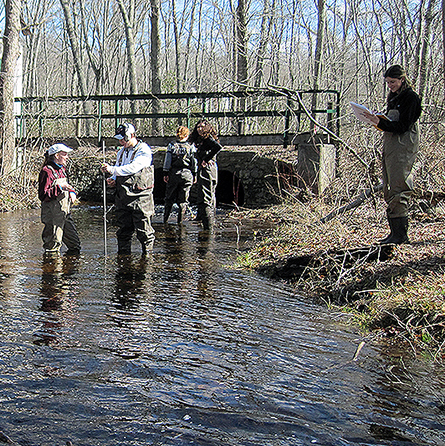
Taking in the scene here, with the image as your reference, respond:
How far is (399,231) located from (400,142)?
101 centimetres

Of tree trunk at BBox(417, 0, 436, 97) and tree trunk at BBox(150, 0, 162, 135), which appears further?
tree trunk at BBox(150, 0, 162, 135)

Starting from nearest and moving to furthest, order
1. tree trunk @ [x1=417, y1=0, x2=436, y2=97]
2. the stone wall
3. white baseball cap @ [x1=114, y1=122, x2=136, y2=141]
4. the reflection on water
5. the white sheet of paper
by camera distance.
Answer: the reflection on water → the white sheet of paper → white baseball cap @ [x1=114, y1=122, x2=136, y2=141] → the stone wall → tree trunk @ [x1=417, y1=0, x2=436, y2=97]

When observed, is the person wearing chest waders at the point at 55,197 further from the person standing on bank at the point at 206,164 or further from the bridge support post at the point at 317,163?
the bridge support post at the point at 317,163

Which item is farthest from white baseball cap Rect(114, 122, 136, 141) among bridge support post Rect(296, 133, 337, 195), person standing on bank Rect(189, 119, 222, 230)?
bridge support post Rect(296, 133, 337, 195)

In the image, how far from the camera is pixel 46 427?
3729mm

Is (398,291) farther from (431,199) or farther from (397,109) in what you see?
(431,199)

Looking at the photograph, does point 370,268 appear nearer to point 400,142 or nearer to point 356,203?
point 400,142

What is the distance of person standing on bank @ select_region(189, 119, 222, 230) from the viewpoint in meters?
10.9

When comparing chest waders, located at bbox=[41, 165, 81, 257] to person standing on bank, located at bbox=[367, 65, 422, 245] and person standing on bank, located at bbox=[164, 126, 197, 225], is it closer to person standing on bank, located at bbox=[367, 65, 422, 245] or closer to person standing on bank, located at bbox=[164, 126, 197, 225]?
person standing on bank, located at bbox=[164, 126, 197, 225]

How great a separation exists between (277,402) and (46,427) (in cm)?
156

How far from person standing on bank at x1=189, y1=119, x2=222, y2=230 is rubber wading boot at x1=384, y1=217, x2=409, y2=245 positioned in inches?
181

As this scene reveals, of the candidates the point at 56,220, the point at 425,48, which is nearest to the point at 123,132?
the point at 56,220

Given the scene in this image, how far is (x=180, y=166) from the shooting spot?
12.2 meters

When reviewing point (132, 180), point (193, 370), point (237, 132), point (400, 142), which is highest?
point (237, 132)
